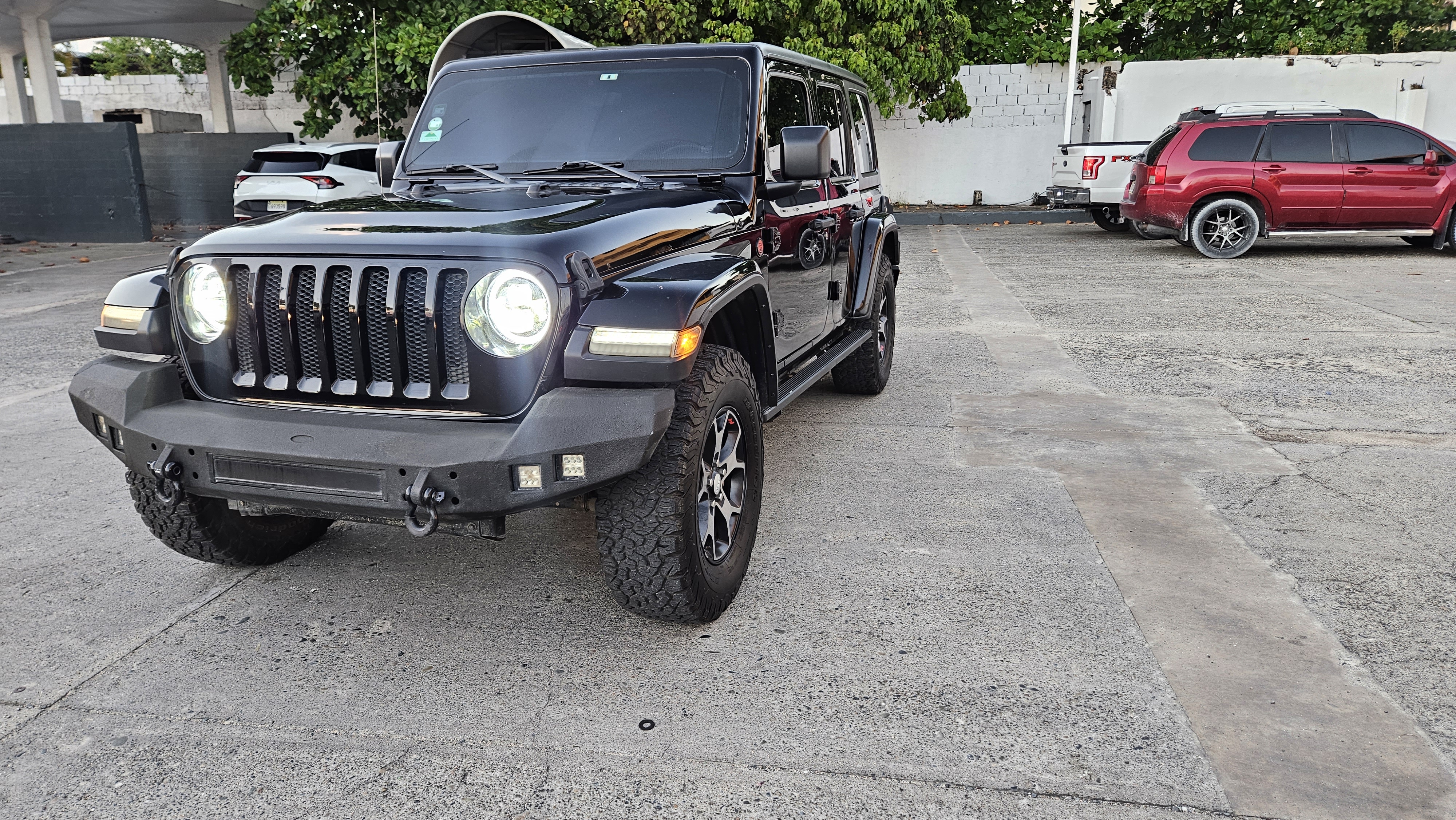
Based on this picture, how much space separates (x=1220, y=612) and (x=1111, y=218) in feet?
45.3

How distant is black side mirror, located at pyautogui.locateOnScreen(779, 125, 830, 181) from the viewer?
3.95 metres

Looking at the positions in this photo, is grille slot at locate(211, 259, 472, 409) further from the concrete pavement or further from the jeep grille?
the concrete pavement

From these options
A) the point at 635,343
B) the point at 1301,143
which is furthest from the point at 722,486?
the point at 1301,143

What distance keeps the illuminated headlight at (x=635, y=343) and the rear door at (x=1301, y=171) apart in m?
11.9

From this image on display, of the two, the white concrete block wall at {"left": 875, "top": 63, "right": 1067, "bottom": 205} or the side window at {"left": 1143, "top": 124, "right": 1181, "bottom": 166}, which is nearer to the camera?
the side window at {"left": 1143, "top": 124, "right": 1181, "bottom": 166}

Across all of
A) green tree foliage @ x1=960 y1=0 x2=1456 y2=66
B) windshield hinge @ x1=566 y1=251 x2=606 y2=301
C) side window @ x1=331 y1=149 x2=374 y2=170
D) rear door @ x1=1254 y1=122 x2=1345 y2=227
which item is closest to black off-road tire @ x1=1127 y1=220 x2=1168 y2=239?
rear door @ x1=1254 y1=122 x2=1345 y2=227

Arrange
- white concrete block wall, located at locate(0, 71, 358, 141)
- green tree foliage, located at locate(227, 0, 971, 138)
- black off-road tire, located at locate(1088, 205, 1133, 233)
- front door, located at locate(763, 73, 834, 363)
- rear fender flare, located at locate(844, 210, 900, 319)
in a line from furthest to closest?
1. white concrete block wall, located at locate(0, 71, 358, 141)
2. green tree foliage, located at locate(227, 0, 971, 138)
3. black off-road tire, located at locate(1088, 205, 1133, 233)
4. rear fender flare, located at locate(844, 210, 900, 319)
5. front door, located at locate(763, 73, 834, 363)

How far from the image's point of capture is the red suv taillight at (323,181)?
47.6 feet

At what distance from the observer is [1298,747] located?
270 cm

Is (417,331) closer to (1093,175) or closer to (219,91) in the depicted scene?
(1093,175)

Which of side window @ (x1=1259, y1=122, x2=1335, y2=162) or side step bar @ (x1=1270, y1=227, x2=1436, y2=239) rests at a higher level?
side window @ (x1=1259, y1=122, x2=1335, y2=162)

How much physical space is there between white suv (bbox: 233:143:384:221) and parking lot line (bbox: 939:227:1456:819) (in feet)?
36.7

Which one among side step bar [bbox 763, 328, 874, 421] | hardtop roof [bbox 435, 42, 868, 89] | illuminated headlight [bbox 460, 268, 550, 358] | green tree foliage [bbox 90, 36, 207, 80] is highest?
green tree foliage [bbox 90, 36, 207, 80]

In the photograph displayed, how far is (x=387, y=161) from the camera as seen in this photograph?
460cm
